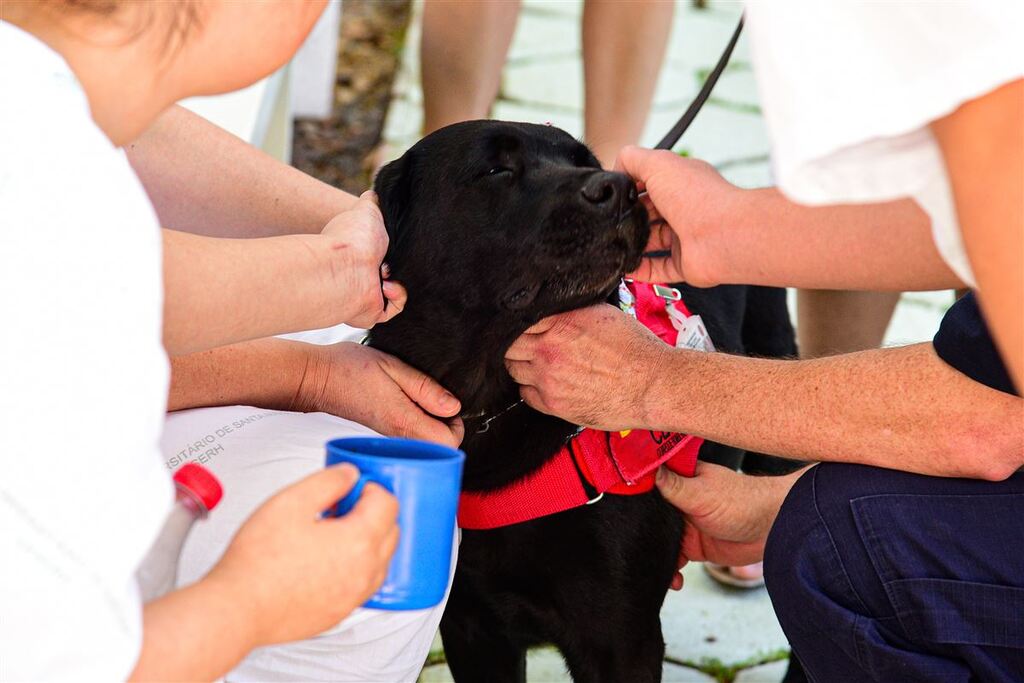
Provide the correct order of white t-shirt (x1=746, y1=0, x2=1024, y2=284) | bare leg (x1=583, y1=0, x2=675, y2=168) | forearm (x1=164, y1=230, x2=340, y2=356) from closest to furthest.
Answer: white t-shirt (x1=746, y1=0, x2=1024, y2=284) → forearm (x1=164, y1=230, x2=340, y2=356) → bare leg (x1=583, y1=0, x2=675, y2=168)

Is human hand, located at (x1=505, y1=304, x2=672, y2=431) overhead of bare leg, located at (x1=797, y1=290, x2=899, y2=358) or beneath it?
overhead

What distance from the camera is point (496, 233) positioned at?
1.61 m

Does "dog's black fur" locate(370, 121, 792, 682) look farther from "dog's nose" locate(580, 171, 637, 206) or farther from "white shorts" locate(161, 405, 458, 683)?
"white shorts" locate(161, 405, 458, 683)

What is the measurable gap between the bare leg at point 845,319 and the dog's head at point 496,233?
33.1 inches

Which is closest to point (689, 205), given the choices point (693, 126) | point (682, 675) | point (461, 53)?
point (682, 675)

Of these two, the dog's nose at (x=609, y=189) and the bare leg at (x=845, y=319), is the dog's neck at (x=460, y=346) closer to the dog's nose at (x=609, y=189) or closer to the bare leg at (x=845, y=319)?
the dog's nose at (x=609, y=189)

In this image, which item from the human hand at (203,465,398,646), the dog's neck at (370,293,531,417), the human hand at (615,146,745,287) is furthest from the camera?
the dog's neck at (370,293,531,417)

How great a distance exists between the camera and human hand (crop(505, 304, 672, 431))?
1.56 m

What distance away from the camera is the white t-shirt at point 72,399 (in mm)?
834

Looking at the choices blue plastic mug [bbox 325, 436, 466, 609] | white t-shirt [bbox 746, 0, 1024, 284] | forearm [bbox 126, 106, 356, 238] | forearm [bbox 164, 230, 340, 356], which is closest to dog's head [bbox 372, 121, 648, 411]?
forearm [bbox 126, 106, 356, 238]

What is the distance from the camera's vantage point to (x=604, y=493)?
164cm

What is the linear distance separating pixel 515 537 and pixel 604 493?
14 cm

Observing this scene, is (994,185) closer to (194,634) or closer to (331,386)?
(194,634)

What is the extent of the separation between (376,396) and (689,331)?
1.71ft
